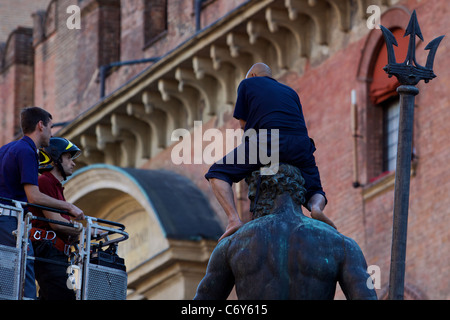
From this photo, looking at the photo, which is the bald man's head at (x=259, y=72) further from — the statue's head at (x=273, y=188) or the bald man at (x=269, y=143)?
the statue's head at (x=273, y=188)

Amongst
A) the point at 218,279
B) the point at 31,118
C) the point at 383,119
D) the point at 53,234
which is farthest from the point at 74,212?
the point at 383,119

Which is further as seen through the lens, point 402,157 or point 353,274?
point 402,157

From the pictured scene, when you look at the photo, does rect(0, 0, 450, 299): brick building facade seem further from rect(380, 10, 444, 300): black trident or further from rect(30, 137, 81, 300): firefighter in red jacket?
rect(380, 10, 444, 300): black trident

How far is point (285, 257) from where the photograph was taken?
10398mm

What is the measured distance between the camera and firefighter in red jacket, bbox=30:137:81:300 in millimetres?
12031

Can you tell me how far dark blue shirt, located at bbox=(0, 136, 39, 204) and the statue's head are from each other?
1.92 m

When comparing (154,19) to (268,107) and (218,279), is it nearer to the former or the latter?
(268,107)

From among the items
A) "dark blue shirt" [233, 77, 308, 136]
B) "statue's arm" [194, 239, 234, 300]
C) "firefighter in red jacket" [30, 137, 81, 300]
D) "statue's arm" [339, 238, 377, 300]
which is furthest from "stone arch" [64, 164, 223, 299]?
"statue's arm" [339, 238, 377, 300]

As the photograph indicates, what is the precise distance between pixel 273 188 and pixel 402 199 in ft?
3.04

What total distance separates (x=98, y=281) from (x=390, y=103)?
1143 centimetres

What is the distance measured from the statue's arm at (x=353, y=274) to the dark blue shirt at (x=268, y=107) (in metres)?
0.97

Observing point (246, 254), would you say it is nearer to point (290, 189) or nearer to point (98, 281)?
point (290, 189)

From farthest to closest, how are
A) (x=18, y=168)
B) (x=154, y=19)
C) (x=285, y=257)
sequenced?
(x=154, y=19), (x=18, y=168), (x=285, y=257)
